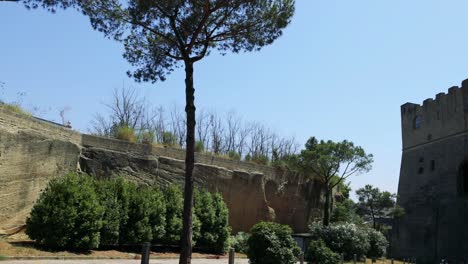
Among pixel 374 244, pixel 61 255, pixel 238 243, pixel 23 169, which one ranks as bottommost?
pixel 61 255

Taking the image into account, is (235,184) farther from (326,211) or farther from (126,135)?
(326,211)

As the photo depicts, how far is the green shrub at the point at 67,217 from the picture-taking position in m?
14.4

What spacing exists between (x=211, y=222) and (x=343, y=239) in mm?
7143

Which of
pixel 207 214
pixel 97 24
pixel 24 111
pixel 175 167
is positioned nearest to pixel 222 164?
pixel 175 167

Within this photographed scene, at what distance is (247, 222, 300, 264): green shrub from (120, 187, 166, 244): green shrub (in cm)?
425

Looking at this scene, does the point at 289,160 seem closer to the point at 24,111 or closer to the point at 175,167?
the point at 175,167

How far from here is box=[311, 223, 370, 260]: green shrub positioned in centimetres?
2288

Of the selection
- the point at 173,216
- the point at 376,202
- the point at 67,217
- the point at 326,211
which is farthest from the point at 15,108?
the point at 376,202

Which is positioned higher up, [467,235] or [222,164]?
[222,164]

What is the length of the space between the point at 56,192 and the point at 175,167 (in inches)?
333

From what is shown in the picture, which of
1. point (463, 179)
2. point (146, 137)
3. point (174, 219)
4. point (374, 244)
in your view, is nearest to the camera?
point (174, 219)

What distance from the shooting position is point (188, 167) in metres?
12.4

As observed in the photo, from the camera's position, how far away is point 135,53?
14703 mm

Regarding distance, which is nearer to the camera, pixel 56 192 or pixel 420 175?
pixel 56 192
